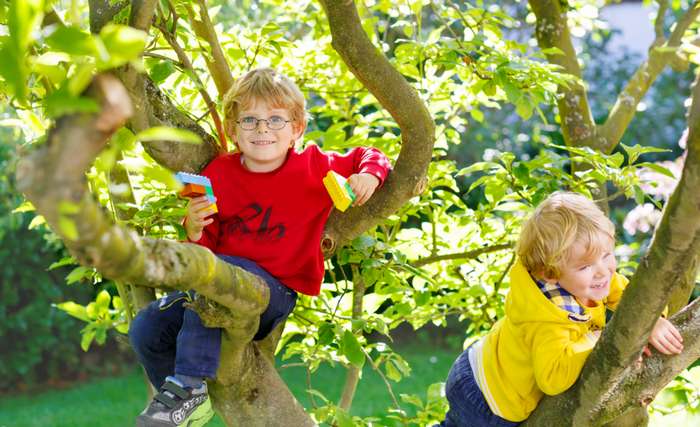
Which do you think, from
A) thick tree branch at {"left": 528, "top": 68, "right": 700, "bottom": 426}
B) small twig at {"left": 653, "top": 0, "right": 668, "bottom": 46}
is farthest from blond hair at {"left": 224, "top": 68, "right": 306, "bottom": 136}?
small twig at {"left": 653, "top": 0, "right": 668, "bottom": 46}

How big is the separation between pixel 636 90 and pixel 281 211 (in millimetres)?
1919

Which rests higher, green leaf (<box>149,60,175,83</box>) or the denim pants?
green leaf (<box>149,60,175,83</box>)

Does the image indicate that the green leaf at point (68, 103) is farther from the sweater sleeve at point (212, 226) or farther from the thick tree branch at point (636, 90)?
the thick tree branch at point (636, 90)

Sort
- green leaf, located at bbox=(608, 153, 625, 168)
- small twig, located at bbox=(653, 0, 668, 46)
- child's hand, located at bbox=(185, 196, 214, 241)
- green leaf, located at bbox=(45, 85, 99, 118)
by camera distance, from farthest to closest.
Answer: small twig, located at bbox=(653, 0, 668, 46)
green leaf, located at bbox=(608, 153, 625, 168)
child's hand, located at bbox=(185, 196, 214, 241)
green leaf, located at bbox=(45, 85, 99, 118)

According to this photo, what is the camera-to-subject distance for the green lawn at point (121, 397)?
20.9 ft

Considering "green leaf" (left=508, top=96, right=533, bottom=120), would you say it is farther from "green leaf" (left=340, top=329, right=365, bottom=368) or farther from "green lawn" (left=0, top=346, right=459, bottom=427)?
"green lawn" (left=0, top=346, right=459, bottom=427)

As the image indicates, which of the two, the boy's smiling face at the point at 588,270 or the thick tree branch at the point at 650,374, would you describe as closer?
the thick tree branch at the point at 650,374

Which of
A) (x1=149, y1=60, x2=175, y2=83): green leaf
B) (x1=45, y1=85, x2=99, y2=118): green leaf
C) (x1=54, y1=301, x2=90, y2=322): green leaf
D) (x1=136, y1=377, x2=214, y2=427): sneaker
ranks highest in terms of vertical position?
(x1=45, y1=85, x2=99, y2=118): green leaf

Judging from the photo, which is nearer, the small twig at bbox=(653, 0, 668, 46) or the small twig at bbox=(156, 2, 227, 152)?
the small twig at bbox=(156, 2, 227, 152)

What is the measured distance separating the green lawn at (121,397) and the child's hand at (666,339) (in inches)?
178

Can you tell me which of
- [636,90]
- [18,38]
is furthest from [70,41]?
[636,90]

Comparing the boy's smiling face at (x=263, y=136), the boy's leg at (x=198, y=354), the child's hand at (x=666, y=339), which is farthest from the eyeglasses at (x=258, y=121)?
the child's hand at (x=666, y=339)

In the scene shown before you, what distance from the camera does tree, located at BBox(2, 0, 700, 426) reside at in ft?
3.30

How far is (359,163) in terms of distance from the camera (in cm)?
256
